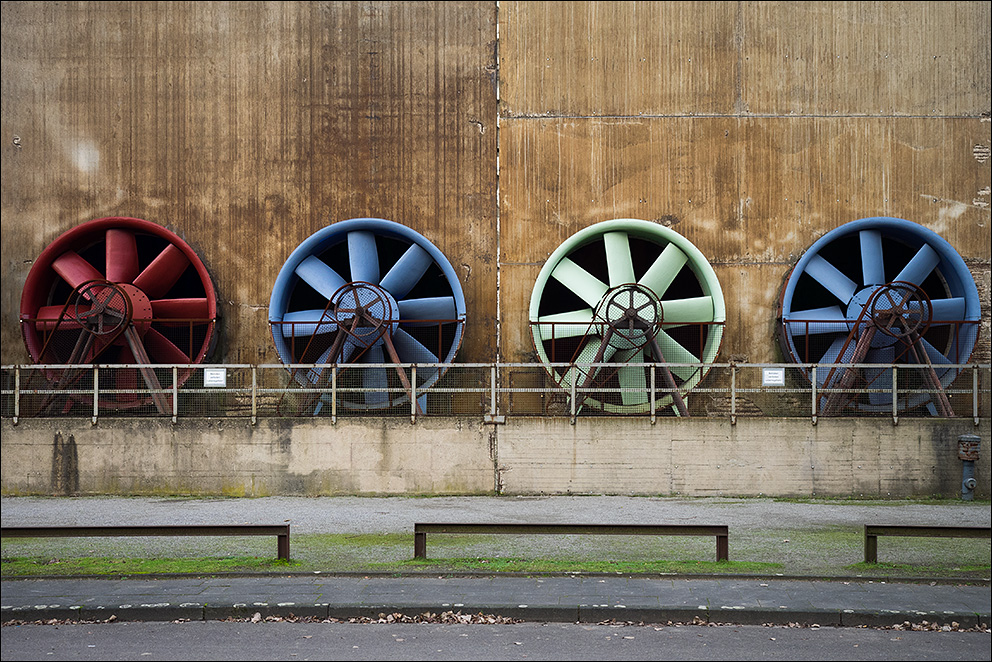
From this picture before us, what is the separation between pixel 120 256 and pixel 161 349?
1.95 m

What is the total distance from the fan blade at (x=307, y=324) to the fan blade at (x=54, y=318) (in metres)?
3.74

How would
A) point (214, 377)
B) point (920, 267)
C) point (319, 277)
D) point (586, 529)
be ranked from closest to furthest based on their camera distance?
point (586, 529) → point (214, 377) → point (319, 277) → point (920, 267)

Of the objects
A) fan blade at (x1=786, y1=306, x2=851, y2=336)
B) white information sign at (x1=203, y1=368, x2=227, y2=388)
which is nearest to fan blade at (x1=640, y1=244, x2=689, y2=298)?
fan blade at (x1=786, y1=306, x2=851, y2=336)

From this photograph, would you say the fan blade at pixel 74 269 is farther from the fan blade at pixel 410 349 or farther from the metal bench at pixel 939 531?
the metal bench at pixel 939 531

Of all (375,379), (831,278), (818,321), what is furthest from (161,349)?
(831,278)

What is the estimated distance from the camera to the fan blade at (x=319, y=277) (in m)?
19.4

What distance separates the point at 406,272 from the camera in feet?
64.0

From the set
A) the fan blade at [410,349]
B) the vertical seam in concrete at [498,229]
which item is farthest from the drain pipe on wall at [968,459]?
the fan blade at [410,349]

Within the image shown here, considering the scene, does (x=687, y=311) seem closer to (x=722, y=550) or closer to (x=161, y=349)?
(x=722, y=550)

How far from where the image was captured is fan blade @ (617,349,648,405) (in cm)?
1834

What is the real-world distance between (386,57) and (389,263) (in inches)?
158

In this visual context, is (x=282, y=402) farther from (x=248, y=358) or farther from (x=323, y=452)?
(x=323, y=452)

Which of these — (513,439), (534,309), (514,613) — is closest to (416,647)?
(514,613)

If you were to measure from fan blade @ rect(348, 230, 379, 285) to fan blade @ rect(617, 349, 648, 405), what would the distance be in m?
4.85
